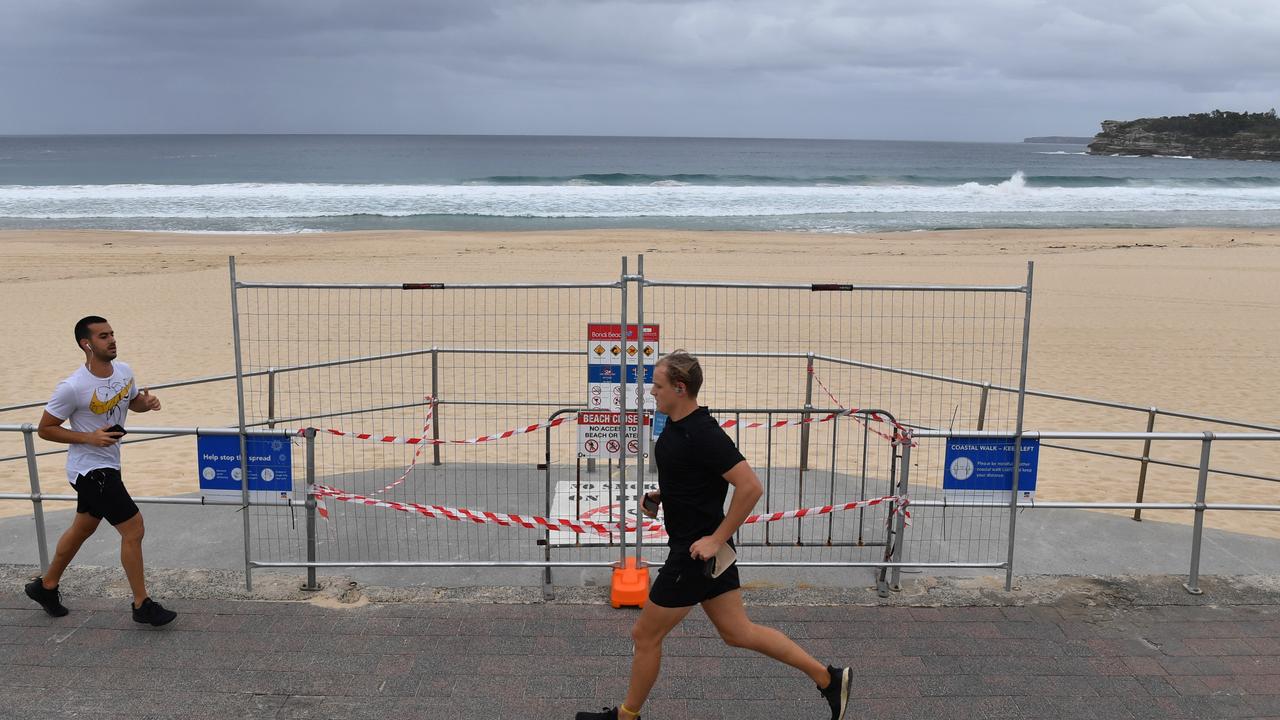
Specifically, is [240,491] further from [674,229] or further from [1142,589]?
[674,229]

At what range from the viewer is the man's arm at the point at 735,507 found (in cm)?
412

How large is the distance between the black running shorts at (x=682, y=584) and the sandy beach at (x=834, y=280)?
5.63 meters

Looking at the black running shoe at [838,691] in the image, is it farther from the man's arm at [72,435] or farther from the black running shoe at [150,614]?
the man's arm at [72,435]

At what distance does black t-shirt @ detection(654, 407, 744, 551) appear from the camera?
13.8ft

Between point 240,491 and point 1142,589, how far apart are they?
227 inches

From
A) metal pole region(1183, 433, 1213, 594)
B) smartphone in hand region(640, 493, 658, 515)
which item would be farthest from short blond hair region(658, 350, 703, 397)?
metal pole region(1183, 433, 1213, 594)

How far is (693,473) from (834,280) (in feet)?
68.2

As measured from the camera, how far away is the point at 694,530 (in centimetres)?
433

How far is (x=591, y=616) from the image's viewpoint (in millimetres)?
5793

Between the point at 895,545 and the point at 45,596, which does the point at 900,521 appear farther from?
the point at 45,596

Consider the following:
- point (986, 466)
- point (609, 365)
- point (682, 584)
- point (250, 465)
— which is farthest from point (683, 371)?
point (250, 465)

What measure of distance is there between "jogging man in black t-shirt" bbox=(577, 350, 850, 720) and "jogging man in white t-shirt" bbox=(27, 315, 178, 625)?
2.77 meters

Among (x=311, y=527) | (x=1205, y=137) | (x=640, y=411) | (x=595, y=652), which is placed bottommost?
(x=595, y=652)

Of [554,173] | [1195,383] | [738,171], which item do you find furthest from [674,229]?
[738,171]
